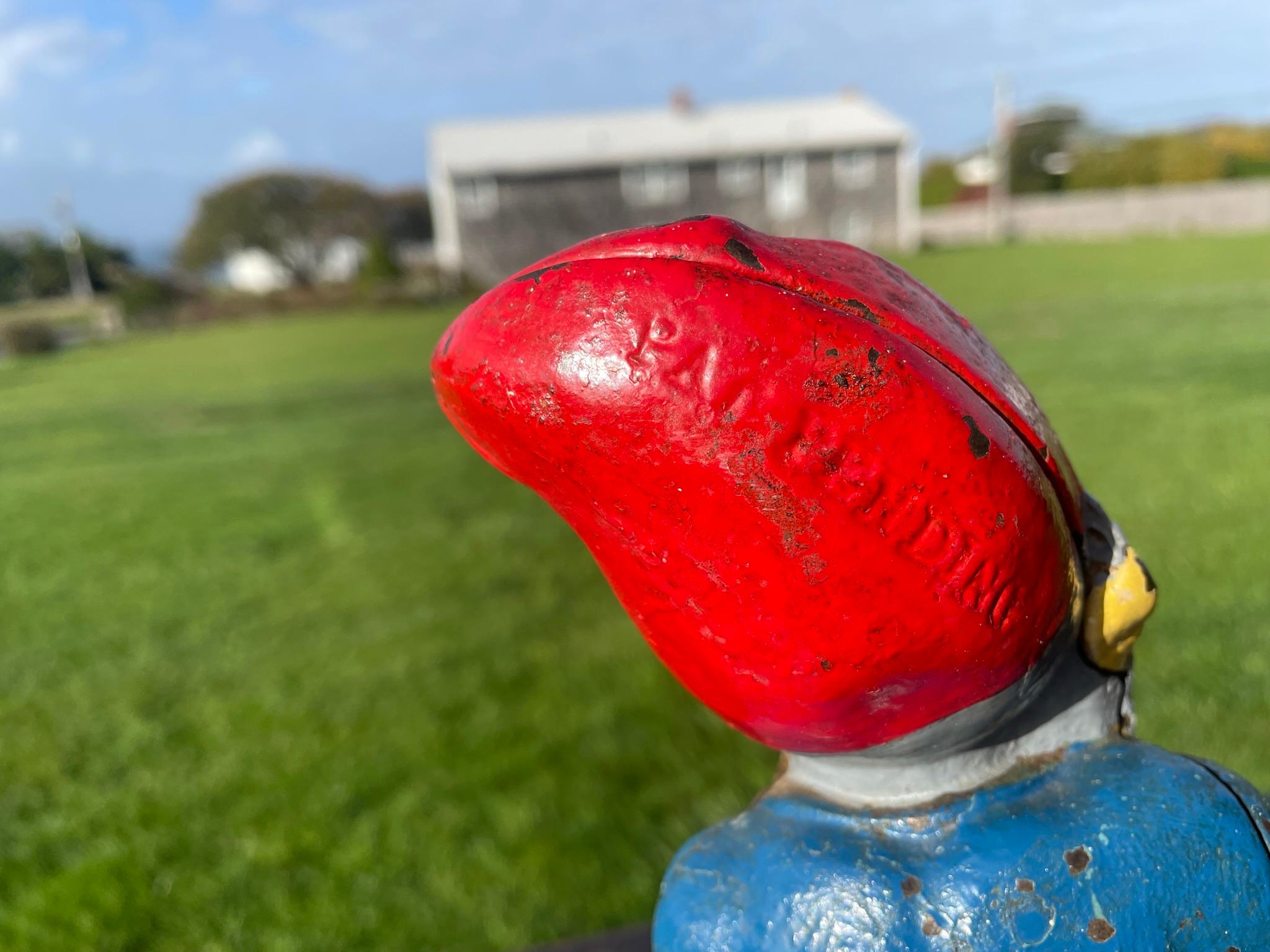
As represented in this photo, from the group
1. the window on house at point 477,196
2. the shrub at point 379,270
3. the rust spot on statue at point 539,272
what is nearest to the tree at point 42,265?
the shrub at point 379,270

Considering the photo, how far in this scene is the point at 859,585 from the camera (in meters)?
0.83

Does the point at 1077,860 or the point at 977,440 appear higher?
the point at 977,440

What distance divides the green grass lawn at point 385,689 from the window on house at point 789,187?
2162 centimetres

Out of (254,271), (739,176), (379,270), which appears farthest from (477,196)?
(254,271)

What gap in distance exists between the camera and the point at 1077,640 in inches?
39.3

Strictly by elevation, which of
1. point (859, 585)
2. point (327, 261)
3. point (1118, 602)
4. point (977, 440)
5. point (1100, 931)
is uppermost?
point (977, 440)

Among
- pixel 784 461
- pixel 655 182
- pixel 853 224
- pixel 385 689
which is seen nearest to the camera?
pixel 784 461

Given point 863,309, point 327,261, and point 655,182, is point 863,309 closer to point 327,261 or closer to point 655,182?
point 655,182

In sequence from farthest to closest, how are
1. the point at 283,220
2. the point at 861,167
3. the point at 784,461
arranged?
1. the point at 283,220
2. the point at 861,167
3. the point at 784,461

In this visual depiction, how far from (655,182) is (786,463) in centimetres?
2649

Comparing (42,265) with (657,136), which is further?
(657,136)

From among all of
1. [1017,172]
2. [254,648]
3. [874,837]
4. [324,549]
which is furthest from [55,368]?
Answer: [1017,172]

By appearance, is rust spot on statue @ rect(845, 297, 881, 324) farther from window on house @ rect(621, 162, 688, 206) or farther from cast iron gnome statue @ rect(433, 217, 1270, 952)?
window on house @ rect(621, 162, 688, 206)

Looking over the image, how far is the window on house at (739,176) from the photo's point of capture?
2605 cm
